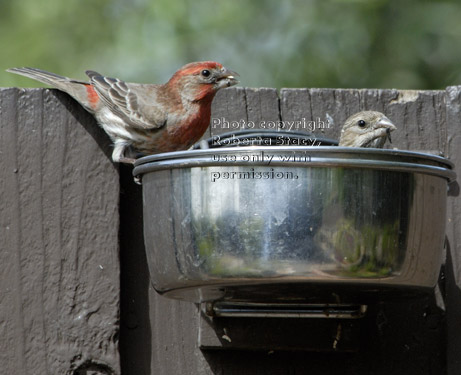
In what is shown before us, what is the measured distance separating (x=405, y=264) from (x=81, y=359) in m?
1.67

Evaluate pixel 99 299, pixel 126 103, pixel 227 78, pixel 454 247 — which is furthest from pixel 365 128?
pixel 99 299

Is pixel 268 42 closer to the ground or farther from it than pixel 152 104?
farther from it

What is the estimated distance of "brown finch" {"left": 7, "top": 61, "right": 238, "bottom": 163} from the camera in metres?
4.79

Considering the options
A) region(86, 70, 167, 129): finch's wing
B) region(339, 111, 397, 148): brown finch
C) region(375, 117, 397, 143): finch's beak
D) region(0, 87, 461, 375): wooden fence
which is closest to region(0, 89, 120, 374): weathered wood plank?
region(0, 87, 461, 375): wooden fence

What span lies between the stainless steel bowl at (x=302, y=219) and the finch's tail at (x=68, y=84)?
100 cm

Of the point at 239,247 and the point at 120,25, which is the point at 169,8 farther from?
the point at 239,247

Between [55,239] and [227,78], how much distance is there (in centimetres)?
136

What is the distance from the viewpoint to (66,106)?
4.80 meters

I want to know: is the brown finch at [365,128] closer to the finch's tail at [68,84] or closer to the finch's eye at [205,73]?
the finch's eye at [205,73]

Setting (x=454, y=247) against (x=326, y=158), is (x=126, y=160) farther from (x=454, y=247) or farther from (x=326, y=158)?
(x=454, y=247)

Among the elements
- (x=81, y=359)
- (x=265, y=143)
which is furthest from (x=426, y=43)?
(x=81, y=359)

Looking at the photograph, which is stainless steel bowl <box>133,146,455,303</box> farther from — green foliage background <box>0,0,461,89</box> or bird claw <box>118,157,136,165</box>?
green foliage background <box>0,0,461,89</box>

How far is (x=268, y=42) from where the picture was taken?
6871 millimetres

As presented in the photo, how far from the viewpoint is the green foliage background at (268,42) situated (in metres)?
6.66
